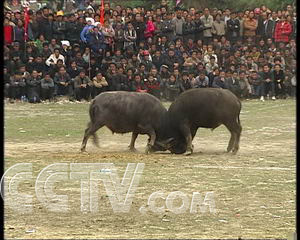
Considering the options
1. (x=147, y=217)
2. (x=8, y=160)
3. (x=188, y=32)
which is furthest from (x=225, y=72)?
(x=147, y=217)

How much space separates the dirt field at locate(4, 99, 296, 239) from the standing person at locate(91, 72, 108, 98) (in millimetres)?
3688

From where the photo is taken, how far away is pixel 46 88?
23078 millimetres

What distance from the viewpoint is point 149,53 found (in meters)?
24.1

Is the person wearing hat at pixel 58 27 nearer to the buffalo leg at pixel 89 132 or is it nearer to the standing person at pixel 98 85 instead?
the standing person at pixel 98 85

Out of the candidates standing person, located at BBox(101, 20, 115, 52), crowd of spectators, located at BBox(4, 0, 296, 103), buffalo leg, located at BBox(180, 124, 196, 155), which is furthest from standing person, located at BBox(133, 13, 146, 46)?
buffalo leg, located at BBox(180, 124, 196, 155)

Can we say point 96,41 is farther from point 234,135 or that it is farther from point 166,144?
point 234,135

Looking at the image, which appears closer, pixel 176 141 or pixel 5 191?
pixel 5 191

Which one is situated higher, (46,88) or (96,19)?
(96,19)

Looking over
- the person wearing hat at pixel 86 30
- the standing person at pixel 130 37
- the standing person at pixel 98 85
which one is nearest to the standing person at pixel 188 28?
the standing person at pixel 130 37

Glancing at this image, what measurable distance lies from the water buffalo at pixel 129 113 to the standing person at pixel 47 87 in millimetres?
9298

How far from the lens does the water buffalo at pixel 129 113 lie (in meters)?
13.8

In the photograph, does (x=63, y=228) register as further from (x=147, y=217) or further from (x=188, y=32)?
(x=188, y=32)

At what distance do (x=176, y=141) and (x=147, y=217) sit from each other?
5.14 meters

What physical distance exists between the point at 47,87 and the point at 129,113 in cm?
957
